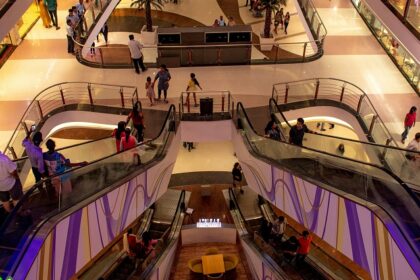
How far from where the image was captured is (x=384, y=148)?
8.09m

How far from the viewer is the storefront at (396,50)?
43.2 ft

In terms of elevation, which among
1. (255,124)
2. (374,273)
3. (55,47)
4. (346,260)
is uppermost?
(55,47)

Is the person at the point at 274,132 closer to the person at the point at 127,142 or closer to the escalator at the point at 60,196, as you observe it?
the escalator at the point at 60,196

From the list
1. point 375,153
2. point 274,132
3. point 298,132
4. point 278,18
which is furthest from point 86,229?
point 278,18

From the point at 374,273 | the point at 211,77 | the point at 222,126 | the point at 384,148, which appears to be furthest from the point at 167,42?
the point at 374,273

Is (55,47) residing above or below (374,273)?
above

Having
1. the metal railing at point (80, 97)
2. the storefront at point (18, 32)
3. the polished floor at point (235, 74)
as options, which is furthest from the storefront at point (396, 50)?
the storefront at point (18, 32)

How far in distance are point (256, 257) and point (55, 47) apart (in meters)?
9.09

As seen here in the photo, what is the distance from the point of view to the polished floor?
12.2 meters

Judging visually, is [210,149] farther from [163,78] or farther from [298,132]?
[298,132]

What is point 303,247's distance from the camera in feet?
36.0

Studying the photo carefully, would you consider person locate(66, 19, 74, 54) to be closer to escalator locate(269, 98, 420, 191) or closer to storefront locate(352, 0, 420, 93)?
escalator locate(269, 98, 420, 191)

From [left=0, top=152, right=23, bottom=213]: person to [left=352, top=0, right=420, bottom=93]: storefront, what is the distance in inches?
381

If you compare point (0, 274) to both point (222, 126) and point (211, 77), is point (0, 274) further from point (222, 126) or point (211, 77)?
point (211, 77)
